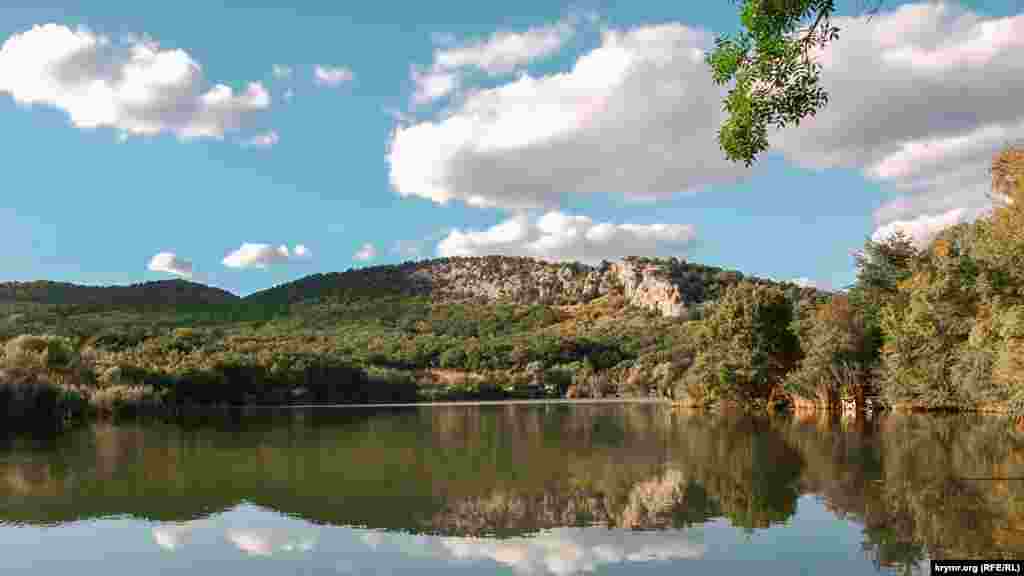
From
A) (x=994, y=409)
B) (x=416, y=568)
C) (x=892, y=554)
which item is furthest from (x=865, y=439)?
(x=416, y=568)

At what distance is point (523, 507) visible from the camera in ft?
53.5

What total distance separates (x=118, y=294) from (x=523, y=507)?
135 meters

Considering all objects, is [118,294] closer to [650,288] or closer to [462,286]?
[462,286]

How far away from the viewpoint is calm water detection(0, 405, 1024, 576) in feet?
39.7

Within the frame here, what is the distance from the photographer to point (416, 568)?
11.6 m

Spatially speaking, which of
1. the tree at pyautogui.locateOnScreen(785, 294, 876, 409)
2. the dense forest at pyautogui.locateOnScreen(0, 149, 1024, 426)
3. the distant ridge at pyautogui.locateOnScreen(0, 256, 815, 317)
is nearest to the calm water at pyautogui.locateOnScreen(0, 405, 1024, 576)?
the dense forest at pyautogui.locateOnScreen(0, 149, 1024, 426)

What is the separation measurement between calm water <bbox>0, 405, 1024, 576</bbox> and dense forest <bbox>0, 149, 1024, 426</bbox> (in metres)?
9.24

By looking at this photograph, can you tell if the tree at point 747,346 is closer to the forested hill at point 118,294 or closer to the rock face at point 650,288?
the rock face at point 650,288

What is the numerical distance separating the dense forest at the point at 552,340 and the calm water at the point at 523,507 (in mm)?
9237

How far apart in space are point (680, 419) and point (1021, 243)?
2366cm

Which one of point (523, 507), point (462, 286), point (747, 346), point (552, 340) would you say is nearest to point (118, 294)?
point (462, 286)

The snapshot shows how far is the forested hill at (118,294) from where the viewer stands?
12638 cm

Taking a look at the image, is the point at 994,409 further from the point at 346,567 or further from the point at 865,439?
the point at 346,567

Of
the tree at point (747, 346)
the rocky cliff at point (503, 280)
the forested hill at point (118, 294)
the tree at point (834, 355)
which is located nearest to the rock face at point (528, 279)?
the rocky cliff at point (503, 280)
